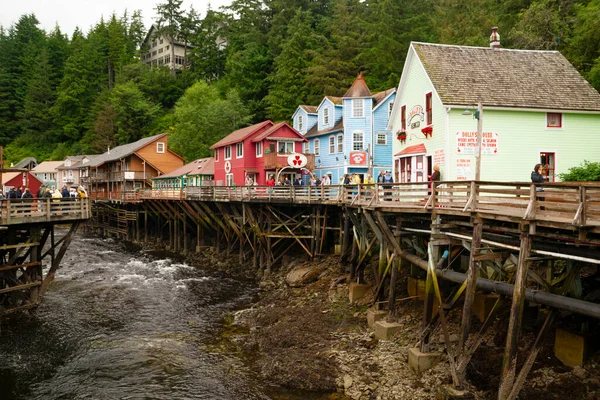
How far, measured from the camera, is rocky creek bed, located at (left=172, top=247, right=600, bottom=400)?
376 inches

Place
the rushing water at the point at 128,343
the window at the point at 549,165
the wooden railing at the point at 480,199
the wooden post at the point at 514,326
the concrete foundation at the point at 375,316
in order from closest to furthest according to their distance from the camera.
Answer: the wooden railing at the point at 480,199, the wooden post at the point at 514,326, the rushing water at the point at 128,343, the concrete foundation at the point at 375,316, the window at the point at 549,165

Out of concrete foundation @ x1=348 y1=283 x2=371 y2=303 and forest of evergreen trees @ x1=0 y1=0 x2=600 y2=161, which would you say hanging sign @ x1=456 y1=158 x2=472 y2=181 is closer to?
concrete foundation @ x1=348 y1=283 x2=371 y2=303

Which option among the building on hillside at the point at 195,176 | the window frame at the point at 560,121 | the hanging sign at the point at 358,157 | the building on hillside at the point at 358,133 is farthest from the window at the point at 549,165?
the building on hillside at the point at 195,176

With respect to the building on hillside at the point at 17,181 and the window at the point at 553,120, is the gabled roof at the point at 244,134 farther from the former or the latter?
the building on hillside at the point at 17,181

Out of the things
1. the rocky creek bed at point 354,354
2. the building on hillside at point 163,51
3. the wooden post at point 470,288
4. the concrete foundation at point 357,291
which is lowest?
the rocky creek bed at point 354,354

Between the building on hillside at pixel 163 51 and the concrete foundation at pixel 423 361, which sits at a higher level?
the building on hillside at pixel 163 51

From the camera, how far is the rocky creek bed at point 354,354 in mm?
9547

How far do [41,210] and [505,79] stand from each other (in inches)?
781

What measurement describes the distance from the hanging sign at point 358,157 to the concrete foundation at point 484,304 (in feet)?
73.8

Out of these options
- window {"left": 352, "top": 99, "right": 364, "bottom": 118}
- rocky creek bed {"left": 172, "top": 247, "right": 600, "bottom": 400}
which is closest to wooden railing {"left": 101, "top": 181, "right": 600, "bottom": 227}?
rocky creek bed {"left": 172, "top": 247, "right": 600, "bottom": 400}

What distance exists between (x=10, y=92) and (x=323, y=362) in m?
93.0

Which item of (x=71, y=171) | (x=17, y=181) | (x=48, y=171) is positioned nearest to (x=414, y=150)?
(x=17, y=181)

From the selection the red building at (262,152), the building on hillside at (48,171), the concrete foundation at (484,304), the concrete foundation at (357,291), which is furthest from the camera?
the building on hillside at (48,171)

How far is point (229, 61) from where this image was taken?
68.3 meters
